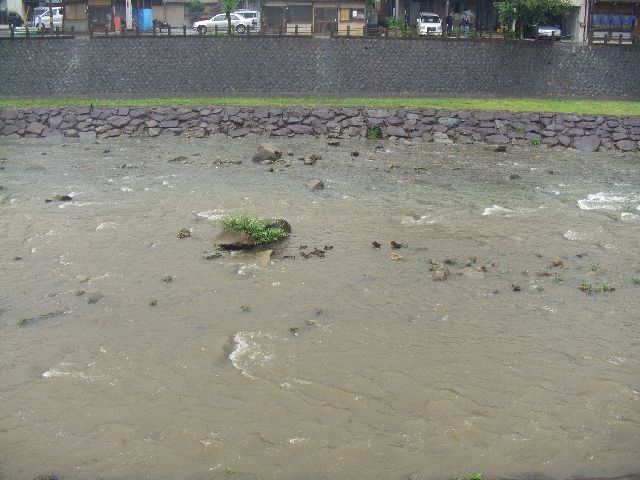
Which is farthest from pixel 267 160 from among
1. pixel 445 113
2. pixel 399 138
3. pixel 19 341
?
pixel 19 341

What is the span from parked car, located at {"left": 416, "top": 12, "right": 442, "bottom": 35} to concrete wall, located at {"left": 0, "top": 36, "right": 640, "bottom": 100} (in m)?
6.14

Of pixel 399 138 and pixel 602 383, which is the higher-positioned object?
pixel 399 138

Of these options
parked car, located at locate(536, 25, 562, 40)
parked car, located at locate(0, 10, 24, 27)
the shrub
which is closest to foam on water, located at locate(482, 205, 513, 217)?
the shrub

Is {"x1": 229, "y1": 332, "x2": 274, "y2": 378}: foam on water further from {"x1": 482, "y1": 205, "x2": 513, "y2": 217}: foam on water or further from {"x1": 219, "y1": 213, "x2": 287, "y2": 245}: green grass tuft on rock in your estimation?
{"x1": 482, "y1": 205, "x2": 513, "y2": 217}: foam on water

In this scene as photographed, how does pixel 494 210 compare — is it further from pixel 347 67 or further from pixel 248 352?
pixel 347 67

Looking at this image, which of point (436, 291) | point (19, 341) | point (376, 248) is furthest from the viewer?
point (376, 248)

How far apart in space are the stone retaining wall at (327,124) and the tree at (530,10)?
33.4 feet

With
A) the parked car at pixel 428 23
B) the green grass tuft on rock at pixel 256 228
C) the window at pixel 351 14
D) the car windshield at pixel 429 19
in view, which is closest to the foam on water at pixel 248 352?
the green grass tuft on rock at pixel 256 228

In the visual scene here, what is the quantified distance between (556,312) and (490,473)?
464 centimetres

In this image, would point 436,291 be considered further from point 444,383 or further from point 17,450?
point 17,450

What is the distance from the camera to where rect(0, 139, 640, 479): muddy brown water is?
326 inches

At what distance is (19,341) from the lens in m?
10.7

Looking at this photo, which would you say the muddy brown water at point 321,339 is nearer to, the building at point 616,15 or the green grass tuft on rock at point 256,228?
the green grass tuft on rock at point 256,228

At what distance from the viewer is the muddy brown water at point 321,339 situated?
827 centimetres
